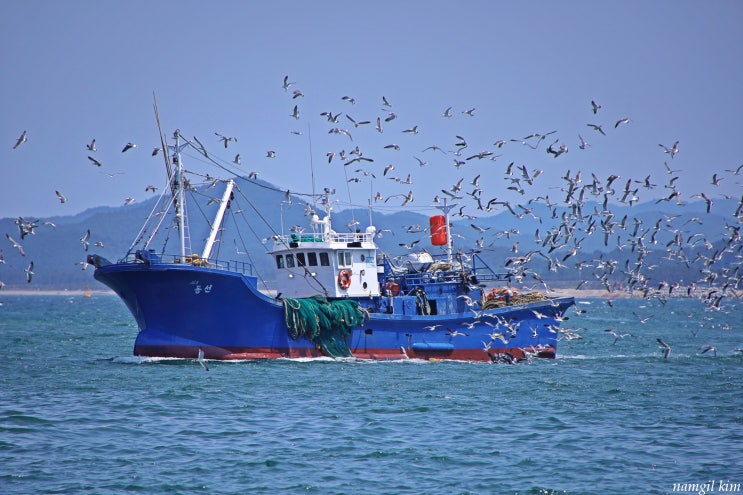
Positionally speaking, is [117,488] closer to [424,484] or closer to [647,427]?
[424,484]

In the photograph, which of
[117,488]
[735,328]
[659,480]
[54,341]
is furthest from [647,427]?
[735,328]

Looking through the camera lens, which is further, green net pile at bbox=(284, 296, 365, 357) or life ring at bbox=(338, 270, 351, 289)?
life ring at bbox=(338, 270, 351, 289)

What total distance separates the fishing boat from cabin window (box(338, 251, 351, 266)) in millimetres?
47

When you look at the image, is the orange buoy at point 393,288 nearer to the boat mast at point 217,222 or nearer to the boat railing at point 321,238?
the boat railing at point 321,238

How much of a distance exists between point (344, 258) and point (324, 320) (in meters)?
3.38

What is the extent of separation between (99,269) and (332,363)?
9.34m

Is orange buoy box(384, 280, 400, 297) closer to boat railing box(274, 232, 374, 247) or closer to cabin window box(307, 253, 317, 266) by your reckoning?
boat railing box(274, 232, 374, 247)

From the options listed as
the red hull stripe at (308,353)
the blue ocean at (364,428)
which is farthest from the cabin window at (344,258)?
the blue ocean at (364,428)

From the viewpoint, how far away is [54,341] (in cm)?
4972

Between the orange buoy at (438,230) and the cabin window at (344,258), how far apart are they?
5.05 meters

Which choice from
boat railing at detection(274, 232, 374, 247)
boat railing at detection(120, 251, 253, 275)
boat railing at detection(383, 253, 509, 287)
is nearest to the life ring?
boat railing at detection(274, 232, 374, 247)

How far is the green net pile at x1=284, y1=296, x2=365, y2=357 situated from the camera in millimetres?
33188

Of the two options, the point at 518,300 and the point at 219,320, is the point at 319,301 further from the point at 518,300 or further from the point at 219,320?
the point at 518,300

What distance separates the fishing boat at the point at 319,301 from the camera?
32250mm
